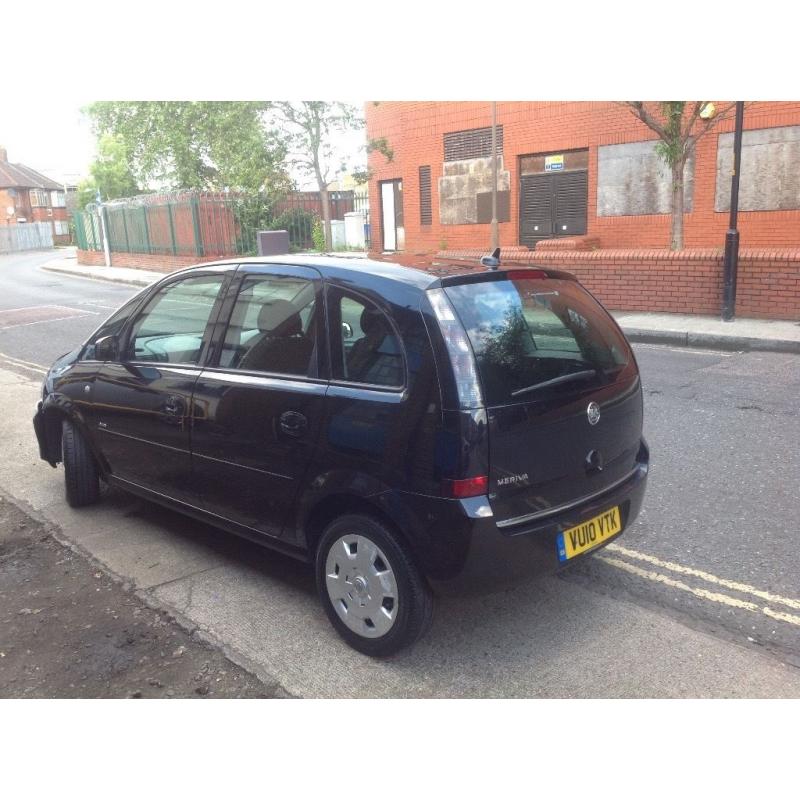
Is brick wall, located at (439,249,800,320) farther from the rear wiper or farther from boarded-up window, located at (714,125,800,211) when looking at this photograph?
the rear wiper

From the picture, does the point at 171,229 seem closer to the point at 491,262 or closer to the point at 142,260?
the point at 142,260

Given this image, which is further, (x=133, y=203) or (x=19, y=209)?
(x=19, y=209)

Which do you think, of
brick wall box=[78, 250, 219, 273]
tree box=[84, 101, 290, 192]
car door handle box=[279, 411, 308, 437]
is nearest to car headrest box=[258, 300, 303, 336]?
car door handle box=[279, 411, 308, 437]

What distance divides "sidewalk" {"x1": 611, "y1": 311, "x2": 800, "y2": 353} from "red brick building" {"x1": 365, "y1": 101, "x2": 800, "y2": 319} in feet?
1.83

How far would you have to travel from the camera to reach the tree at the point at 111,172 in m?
54.8

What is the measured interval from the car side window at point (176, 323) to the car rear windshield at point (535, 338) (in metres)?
1.51

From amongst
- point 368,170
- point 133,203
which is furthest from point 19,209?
point 368,170

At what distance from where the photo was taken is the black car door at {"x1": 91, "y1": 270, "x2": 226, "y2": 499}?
3953mm

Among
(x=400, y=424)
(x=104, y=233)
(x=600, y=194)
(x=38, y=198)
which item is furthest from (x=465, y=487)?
(x=38, y=198)

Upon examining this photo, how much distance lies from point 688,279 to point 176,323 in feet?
32.1

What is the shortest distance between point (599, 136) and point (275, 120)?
8.23 meters

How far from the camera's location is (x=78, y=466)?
4887mm

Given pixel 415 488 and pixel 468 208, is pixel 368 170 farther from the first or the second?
pixel 415 488

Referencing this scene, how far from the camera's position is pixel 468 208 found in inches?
856
